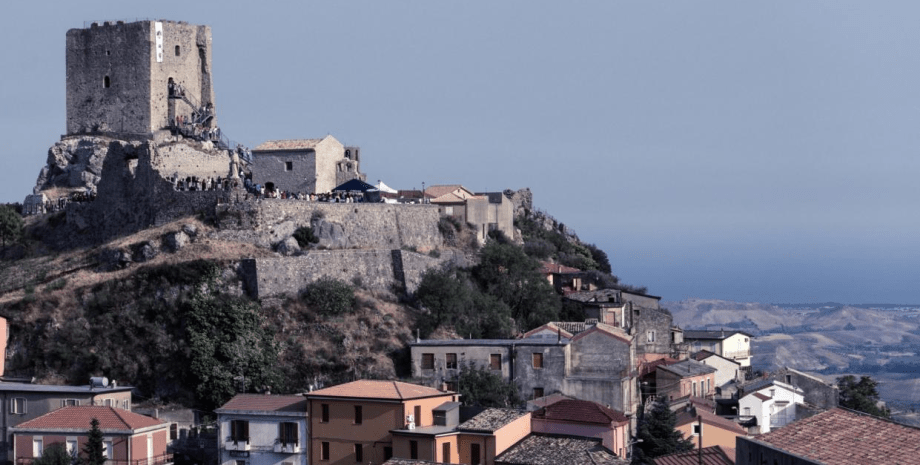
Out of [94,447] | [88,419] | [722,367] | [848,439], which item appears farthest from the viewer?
[722,367]

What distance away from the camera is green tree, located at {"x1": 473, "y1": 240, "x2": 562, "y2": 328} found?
2482 inches

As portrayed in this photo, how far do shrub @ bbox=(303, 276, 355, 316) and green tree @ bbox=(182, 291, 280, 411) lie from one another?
2635 millimetres

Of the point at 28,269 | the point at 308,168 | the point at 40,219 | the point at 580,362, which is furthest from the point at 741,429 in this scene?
the point at 40,219

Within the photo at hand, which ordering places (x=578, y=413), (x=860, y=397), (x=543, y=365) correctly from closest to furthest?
1. (x=578, y=413)
2. (x=543, y=365)
3. (x=860, y=397)

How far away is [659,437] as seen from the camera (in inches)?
2066

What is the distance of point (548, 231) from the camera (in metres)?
80.7

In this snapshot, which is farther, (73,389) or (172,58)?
(172,58)

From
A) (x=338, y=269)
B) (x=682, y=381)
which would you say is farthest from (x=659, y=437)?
(x=338, y=269)

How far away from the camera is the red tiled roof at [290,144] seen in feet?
226

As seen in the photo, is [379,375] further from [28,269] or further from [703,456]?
[28,269]

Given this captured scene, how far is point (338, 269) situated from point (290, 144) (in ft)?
42.3

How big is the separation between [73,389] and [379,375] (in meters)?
10.8

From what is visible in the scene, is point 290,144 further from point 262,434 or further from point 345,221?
point 262,434

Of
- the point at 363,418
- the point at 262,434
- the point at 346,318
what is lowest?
the point at 262,434
